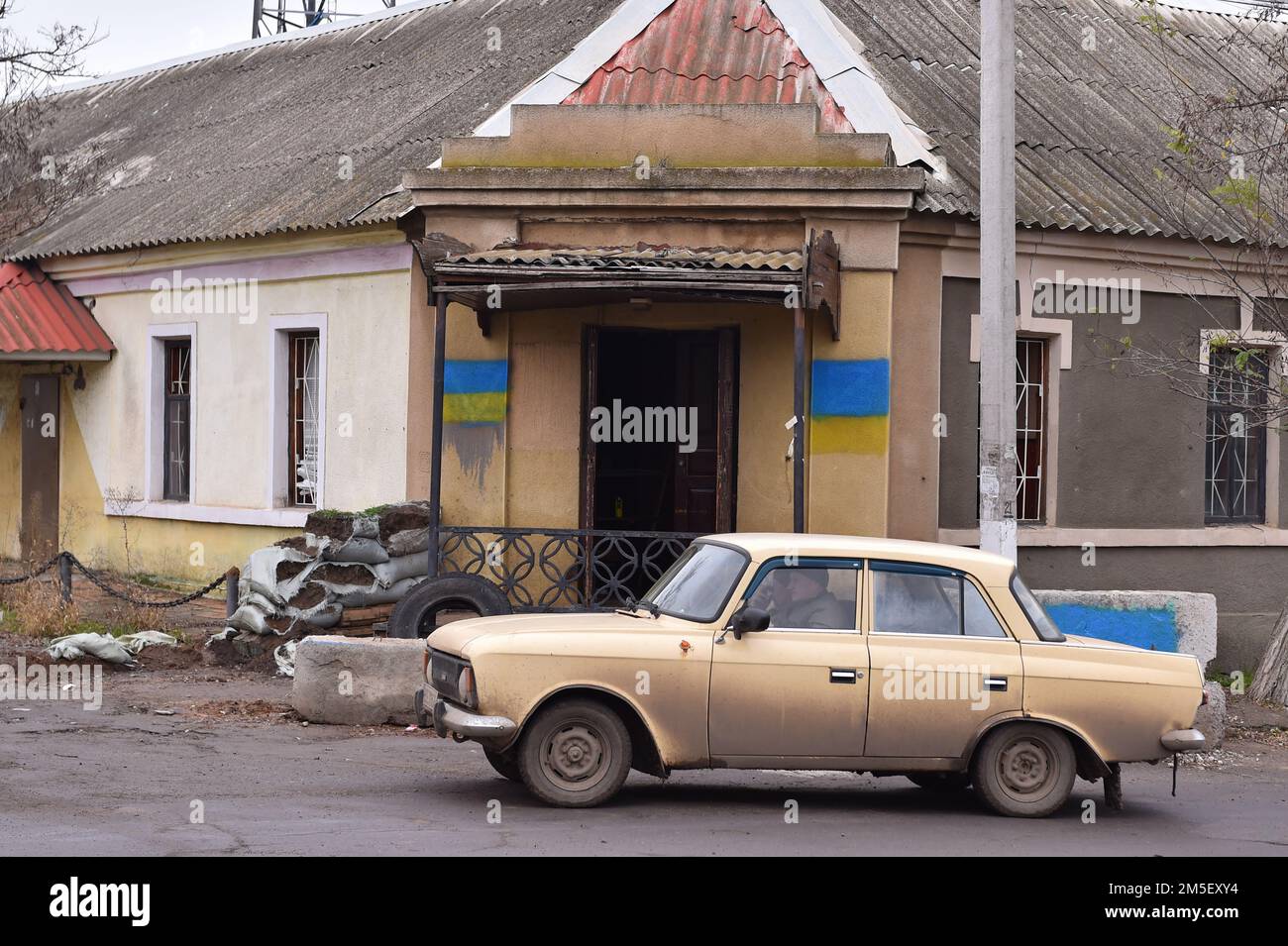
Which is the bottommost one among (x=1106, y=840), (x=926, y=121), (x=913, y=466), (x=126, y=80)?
(x=1106, y=840)

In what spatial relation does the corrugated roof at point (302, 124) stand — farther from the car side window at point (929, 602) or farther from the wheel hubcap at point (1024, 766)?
the wheel hubcap at point (1024, 766)

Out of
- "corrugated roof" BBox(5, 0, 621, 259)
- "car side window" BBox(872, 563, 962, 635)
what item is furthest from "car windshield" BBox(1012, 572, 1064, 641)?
"corrugated roof" BBox(5, 0, 621, 259)

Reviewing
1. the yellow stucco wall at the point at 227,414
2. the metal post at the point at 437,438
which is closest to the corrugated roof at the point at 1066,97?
the metal post at the point at 437,438

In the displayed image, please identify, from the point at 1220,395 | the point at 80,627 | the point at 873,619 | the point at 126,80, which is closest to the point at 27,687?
the point at 80,627

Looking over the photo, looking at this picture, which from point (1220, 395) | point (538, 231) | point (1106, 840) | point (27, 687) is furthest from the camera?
point (1220, 395)

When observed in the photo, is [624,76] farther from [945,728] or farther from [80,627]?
[945,728]

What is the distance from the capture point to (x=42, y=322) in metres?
18.0

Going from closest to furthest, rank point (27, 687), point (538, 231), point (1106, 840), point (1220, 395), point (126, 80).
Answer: point (1106, 840) < point (27, 687) < point (538, 231) < point (1220, 395) < point (126, 80)

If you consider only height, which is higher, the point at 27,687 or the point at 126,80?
the point at 126,80

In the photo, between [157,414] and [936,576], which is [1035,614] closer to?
[936,576]

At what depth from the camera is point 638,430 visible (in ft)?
49.6

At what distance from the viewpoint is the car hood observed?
820 centimetres

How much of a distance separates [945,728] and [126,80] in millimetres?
20628

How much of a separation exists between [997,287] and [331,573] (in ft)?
19.1
